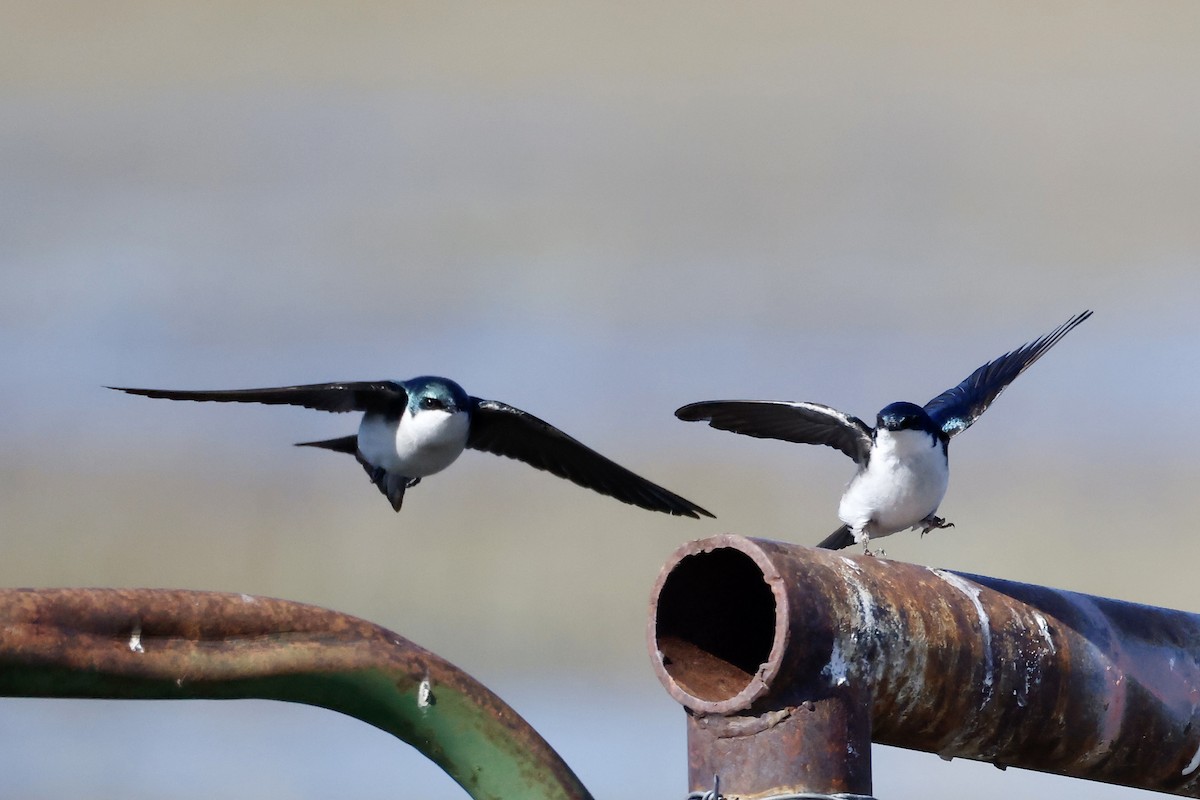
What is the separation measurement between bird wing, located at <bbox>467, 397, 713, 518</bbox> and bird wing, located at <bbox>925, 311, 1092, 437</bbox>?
0.82 m

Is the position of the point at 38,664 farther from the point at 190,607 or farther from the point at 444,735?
the point at 444,735

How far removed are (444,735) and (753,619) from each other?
1.59 ft

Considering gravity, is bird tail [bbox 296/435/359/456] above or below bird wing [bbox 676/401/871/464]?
above

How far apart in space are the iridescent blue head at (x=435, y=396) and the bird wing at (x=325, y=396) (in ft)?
0.27

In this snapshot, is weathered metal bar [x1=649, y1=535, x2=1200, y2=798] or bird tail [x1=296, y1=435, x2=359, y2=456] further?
bird tail [x1=296, y1=435, x2=359, y2=456]

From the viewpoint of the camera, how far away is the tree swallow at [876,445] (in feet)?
13.6

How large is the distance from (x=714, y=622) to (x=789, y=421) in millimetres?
2628

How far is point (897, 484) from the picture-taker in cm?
415

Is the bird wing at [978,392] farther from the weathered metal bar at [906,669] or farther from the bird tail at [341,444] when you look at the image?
the weathered metal bar at [906,669]

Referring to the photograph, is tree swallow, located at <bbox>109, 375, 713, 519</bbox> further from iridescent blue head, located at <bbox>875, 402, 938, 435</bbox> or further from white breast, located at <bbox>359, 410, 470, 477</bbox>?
iridescent blue head, located at <bbox>875, 402, 938, 435</bbox>

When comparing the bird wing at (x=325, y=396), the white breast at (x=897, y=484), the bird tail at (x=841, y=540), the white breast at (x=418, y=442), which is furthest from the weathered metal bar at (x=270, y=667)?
the white breast at (x=418, y=442)

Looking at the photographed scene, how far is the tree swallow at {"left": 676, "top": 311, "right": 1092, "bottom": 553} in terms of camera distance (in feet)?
13.6

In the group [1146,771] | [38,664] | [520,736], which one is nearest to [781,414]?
[1146,771]

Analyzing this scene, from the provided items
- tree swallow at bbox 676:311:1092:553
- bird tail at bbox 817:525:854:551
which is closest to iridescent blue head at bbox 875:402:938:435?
tree swallow at bbox 676:311:1092:553
